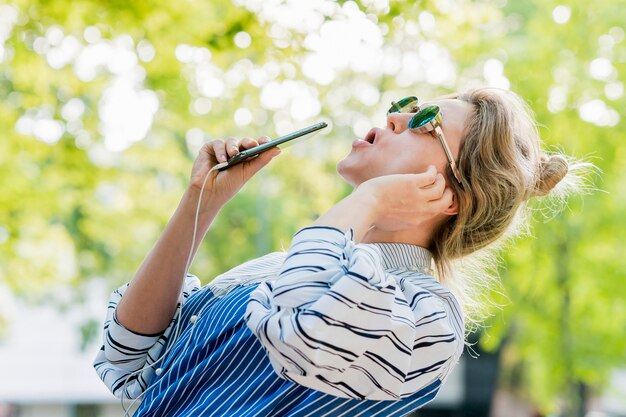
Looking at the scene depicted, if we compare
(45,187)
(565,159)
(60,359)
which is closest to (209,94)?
(45,187)

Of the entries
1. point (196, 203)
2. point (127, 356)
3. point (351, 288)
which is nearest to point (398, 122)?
point (196, 203)

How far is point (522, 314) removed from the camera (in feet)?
37.5

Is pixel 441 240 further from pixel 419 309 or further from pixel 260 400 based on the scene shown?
pixel 260 400

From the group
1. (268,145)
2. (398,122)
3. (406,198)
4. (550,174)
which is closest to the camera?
(406,198)

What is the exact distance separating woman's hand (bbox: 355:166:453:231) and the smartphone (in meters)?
0.19

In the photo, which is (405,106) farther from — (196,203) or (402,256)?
(196,203)

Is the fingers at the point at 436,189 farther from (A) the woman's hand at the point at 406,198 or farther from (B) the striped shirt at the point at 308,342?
(B) the striped shirt at the point at 308,342

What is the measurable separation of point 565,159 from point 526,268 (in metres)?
9.09

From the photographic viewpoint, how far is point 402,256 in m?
2.04

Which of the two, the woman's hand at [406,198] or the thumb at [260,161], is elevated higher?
the thumb at [260,161]

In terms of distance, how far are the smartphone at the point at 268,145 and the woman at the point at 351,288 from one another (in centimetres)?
3

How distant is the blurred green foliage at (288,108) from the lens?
6414mm

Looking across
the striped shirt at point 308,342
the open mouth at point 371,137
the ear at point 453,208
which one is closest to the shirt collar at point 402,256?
the striped shirt at point 308,342

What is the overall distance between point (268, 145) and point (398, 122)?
0.33 meters
